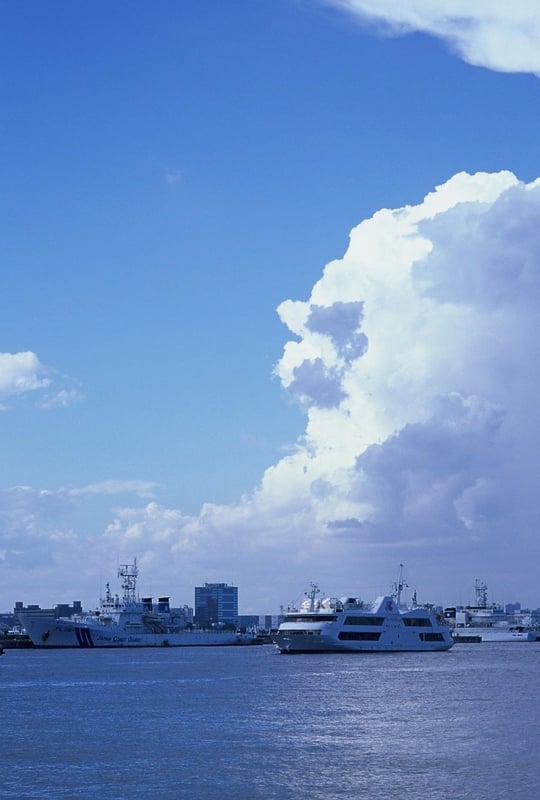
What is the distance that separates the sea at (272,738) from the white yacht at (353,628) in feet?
158

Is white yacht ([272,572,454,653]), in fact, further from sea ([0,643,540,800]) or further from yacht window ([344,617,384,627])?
sea ([0,643,540,800])

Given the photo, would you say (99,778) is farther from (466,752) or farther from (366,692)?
(366,692)

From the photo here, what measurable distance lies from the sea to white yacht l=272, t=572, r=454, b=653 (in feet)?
158

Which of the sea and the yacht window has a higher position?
the yacht window

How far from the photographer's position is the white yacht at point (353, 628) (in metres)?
150

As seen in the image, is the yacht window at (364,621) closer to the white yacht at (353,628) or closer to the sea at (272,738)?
the white yacht at (353,628)

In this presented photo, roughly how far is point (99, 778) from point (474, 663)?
318ft

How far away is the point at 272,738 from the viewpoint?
54.8 m

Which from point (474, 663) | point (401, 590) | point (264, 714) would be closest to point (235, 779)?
point (264, 714)

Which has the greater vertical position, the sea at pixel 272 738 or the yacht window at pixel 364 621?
the yacht window at pixel 364 621

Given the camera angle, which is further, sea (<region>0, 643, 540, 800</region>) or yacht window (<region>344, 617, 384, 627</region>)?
yacht window (<region>344, 617, 384, 627</region>)

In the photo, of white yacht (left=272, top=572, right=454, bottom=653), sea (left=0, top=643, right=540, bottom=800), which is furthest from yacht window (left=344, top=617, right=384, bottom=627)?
sea (left=0, top=643, right=540, bottom=800)

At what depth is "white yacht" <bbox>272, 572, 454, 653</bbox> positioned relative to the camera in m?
150

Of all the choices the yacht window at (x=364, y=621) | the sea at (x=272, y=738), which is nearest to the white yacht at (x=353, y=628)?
the yacht window at (x=364, y=621)
